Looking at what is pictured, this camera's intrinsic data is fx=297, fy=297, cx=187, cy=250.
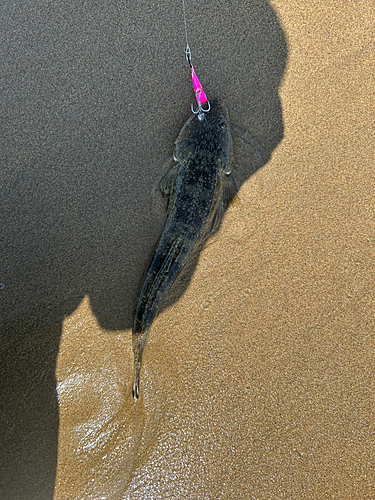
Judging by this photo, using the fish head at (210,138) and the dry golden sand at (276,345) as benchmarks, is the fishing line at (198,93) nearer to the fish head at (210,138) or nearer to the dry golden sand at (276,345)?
the fish head at (210,138)

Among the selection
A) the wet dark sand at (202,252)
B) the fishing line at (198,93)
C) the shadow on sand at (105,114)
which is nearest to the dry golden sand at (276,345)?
the wet dark sand at (202,252)

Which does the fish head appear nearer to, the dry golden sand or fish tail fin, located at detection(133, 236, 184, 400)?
→ the dry golden sand

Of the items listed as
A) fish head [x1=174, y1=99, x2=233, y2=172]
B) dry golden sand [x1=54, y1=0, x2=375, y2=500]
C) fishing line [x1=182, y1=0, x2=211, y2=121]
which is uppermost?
fishing line [x1=182, y1=0, x2=211, y2=121]

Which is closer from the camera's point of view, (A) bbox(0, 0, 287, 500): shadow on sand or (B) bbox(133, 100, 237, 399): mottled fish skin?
(B) bbox(133, 100, 237, 399): mottled fish skin

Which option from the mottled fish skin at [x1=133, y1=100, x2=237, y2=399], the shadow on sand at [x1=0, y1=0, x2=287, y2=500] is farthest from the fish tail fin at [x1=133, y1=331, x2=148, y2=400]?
the shadow on sand at [x1=0, y1=0, x2=287, y2=500]

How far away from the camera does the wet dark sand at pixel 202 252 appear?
8.20ft

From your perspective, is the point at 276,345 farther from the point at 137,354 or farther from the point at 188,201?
the point at 188,201

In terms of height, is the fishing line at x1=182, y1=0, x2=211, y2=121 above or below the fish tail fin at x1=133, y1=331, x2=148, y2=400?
above

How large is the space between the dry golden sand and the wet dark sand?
16 mm

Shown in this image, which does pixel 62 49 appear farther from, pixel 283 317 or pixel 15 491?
pixel 15 491

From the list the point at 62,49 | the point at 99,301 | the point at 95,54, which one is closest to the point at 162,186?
the point at 99,301

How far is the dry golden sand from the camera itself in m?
2.47

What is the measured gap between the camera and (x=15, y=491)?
95.7 inches

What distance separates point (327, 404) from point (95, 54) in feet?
12.1
